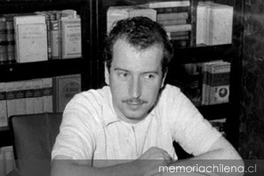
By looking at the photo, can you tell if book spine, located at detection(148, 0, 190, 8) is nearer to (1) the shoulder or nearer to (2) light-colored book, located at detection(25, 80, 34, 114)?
(2) light-colored book, located at detection(25, 80, 34, 114)

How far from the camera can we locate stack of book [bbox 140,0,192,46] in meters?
3.52

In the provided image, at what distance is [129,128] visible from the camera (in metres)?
1.95

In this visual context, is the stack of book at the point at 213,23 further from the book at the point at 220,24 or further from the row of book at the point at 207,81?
the row of book at the point at 207,81

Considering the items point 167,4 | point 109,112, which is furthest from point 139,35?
point 167,4

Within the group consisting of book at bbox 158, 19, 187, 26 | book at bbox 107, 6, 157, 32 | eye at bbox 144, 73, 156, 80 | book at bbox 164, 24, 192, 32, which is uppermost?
book at bbox 107, 6, 157, 32

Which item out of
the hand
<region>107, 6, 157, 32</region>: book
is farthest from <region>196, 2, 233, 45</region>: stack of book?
the hand

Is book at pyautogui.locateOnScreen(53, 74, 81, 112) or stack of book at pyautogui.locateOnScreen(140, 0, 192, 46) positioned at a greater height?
stack of book at pyautogui.locateOnScreen(140, 0, 192, 46)

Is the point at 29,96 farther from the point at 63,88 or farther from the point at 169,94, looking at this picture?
the point at 169,94

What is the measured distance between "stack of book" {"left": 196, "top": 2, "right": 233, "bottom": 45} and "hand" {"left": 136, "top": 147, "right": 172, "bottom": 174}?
2.02m

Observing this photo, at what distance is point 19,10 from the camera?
3.11 meters

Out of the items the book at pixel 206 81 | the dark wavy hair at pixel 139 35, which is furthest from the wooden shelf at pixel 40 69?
the dark wavy hair at pixel 139 35

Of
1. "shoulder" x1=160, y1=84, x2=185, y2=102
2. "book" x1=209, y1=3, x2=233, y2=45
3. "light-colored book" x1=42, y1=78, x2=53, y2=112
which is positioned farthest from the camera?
"book" x1=209, y1=3, x2=233, y2=45

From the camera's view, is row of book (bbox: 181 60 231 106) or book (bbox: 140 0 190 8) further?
row of book (bbox: 181 60 231 106)

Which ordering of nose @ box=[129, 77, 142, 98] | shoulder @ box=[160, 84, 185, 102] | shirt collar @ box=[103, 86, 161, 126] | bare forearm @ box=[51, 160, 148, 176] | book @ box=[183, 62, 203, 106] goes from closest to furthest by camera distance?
bare forearm @ box=[51, 160, 148, 176], nose @ box=[129, 77, 142, 98], shirt collar @ box=[103, 86, 161, 126], shoulder @ box=[160, 84, 185, 102], book @ box=[183, 62, 203, 106]
